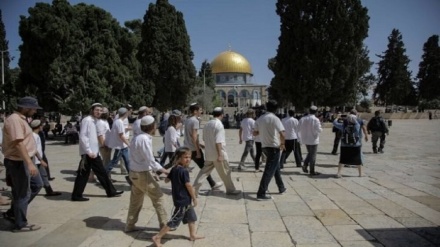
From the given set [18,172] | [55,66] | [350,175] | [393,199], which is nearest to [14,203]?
[18,172]

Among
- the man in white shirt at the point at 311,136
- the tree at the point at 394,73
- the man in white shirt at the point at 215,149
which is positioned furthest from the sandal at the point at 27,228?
the tree at the point at 394,73

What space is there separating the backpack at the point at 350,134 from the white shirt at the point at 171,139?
414 cm

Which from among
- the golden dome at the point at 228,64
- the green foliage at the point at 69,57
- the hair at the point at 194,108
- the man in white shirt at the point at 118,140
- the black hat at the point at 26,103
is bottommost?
the man in white shirt at the point at 118,140

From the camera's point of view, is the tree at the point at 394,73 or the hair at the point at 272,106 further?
the tree at the point at 394,73

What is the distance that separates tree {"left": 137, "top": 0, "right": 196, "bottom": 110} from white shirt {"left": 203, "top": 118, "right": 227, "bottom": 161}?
24.8 metres

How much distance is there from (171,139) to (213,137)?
198 cm

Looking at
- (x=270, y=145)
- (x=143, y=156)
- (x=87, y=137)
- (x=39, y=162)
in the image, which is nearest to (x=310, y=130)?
(x=270, y=145)

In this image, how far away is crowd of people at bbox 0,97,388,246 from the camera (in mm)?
4703

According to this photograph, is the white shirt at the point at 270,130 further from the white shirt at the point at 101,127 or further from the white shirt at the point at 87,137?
the white shirt at the point at 101,127

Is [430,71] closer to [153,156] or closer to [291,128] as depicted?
[291,128]

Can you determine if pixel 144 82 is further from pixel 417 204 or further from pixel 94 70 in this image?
pixel 417 204

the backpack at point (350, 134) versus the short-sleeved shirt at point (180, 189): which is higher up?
the backpack at point (350, 134)

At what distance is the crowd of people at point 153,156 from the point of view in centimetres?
470

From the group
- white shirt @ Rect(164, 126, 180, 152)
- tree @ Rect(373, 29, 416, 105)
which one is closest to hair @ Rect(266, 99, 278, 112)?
white shirt @ Rect(164, 126, 180, 152)
